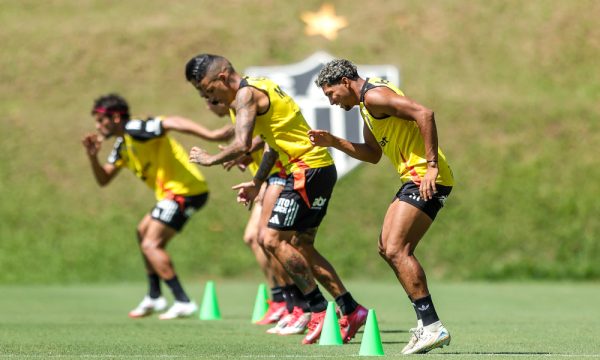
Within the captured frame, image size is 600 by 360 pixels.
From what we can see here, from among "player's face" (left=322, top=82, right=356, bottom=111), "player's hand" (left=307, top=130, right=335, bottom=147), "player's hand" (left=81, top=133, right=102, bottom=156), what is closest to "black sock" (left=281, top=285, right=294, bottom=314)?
"player's hand" (left=307, top=130, right=335, bottom=147)

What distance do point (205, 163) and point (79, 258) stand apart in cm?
1293

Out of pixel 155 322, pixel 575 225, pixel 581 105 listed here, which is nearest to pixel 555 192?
pixel 575 225

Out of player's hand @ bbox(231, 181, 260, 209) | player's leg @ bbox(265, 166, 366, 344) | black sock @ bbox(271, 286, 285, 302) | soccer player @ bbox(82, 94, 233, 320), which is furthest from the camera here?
soccer player @ bbox(82, 94, 233, 320)

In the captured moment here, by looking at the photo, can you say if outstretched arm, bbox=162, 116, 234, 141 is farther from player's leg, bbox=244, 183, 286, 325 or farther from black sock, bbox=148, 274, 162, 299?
black sock, bbox=148, 274, 162, 299

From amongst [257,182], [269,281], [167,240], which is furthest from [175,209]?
[257,182]

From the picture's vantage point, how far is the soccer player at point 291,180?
9305 millimetres

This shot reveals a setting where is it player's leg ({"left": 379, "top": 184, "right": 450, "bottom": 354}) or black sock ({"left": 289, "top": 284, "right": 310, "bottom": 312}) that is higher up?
player's leg ({"left": 379, "top": 184, "right": 450, "bottom": 354})

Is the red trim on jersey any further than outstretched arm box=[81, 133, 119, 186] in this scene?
No

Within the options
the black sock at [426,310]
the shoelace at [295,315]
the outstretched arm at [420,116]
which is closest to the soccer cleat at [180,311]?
the shoelace at [295,315]

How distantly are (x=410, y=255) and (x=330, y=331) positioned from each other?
1.00 m

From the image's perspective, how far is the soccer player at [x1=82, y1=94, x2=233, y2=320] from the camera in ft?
41.4

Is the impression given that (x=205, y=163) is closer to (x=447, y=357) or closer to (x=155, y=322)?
(x=447, y=357)

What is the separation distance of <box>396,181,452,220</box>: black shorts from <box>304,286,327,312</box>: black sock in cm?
154

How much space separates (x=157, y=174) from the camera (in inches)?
516
